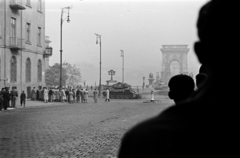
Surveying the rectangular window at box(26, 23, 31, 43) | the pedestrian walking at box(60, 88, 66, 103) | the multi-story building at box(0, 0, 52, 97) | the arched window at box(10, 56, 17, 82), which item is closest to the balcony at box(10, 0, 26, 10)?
the multi-story building at box(0, 0, 52, 97)

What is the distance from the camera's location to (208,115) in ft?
3.23

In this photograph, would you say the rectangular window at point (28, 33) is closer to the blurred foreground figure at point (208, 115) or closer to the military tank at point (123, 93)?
the military tank at point (123, 93)

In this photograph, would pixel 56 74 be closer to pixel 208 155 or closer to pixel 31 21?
pixel 31 21

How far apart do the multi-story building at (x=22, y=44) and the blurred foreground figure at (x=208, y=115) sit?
30274 millimetres

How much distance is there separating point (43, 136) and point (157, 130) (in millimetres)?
10106

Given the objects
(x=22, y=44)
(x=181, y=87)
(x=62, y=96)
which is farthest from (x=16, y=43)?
(x=181, y=87)

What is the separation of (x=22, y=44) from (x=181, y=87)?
1301 inches

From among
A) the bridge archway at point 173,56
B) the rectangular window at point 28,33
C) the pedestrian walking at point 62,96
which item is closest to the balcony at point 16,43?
the rectangular window at point 28,33

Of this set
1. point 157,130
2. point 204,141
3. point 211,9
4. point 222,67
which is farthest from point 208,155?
point 211,9

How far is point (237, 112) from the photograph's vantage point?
99 cm

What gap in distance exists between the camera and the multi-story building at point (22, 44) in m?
33.0

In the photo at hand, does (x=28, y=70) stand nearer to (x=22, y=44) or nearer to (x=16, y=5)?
(x=22, y=44)

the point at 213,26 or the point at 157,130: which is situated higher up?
the point at 213,26

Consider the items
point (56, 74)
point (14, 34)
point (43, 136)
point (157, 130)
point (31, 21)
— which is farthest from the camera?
point (56, 74)
